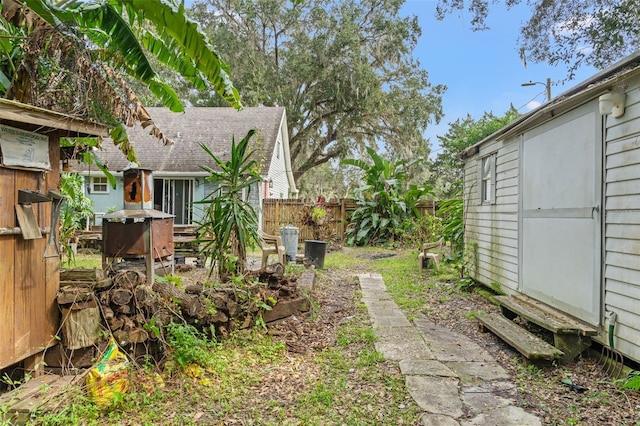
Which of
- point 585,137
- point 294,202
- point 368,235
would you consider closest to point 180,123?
point 294,202

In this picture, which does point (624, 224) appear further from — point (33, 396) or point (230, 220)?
point (33, 396)

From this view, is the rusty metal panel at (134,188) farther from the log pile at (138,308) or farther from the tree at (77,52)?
the log pile at (138,308)

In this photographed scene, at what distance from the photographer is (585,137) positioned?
12.9ft

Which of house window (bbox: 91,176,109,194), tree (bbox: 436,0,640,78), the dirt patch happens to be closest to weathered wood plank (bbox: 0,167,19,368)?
the dirt patch

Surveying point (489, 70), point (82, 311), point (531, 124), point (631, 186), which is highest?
point (489, 70)

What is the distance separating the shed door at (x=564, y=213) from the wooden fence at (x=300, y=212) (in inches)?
334

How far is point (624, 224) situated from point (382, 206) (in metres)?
10.1

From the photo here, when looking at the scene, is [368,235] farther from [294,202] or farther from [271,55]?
[271,55]

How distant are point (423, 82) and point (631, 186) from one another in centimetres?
1870

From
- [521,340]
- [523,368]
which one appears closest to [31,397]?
[523,368]

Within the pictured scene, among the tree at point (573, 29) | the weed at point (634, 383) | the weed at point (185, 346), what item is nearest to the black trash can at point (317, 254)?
the tree at point (573, 29)

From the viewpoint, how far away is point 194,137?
1443cm

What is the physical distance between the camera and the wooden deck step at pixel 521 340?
361cm

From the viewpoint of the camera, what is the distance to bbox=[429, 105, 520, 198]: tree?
21.4 meters
